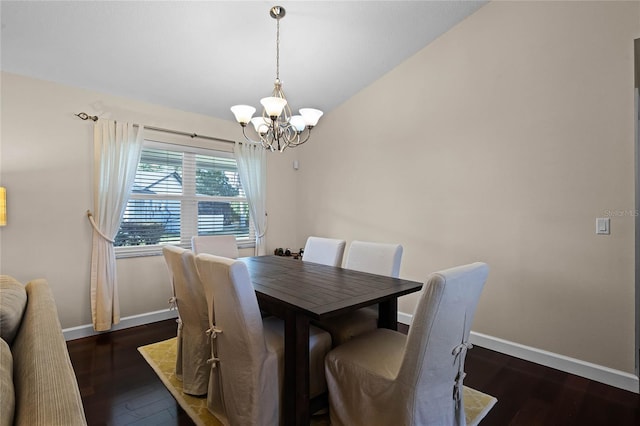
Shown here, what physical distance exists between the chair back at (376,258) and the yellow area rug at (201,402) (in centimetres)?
93

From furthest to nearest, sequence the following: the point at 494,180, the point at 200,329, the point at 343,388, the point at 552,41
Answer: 1. the point at 494,180
2. the point at 552,41
3. the point at 200,329
4. the point at 343,388

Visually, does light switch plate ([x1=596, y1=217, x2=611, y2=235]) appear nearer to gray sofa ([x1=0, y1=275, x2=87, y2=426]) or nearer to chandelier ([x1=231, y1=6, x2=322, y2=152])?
chandelier ([x1=231, y1=6, x2=322, y2=152])

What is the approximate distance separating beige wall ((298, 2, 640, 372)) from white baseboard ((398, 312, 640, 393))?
54mm

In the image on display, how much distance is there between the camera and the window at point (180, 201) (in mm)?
3348

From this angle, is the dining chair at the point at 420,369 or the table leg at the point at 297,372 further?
the table leg at the point at 297,372

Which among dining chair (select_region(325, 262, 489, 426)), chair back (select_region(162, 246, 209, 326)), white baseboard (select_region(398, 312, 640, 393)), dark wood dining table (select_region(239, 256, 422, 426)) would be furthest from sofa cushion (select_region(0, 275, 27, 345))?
white baseboard (select_region(398, 312, 640, 393))

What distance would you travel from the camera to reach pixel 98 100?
119 inches

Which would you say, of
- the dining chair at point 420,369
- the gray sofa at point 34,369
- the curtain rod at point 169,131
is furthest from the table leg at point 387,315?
the curtain rod at point 169,131

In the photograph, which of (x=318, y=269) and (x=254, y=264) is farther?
(x=254, y=264)

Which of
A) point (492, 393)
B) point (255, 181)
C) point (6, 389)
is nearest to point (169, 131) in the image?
point (255, 181)

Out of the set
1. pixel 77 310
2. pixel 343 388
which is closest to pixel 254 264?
pixel 343 388

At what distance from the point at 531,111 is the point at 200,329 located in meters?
3.02

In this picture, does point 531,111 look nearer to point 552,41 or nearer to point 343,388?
point 552,41

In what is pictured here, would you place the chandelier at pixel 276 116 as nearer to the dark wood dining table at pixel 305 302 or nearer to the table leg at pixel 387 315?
the dark wood dining table at pixel 305 302
